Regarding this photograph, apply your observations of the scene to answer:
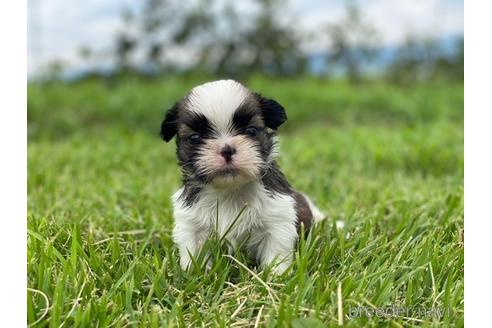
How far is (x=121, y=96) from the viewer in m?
8.88

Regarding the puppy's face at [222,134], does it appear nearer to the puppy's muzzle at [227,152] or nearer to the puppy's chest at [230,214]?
the puppy's muzzle at [227,152]

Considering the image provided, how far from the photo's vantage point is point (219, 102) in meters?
2.53

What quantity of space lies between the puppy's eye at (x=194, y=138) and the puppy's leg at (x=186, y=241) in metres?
0.46

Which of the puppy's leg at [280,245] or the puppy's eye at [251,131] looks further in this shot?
the puppy's leg at [280,245]

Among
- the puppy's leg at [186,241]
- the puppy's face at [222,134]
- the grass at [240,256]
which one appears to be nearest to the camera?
the grass at [240,256]

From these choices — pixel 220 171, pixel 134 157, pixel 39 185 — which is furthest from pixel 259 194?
pixel 134 157

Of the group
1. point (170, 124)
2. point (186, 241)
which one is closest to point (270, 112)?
→ point (170, 124)

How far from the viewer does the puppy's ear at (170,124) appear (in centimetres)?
278

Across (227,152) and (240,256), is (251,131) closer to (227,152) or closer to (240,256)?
(227,152)

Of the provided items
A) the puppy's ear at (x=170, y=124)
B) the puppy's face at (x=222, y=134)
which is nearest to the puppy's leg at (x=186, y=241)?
the puppy's face at (x=222, y=134)

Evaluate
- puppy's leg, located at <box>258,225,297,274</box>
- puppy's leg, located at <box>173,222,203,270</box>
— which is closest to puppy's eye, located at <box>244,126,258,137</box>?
puppy's leg, located at <box>258,225,297,274</box>

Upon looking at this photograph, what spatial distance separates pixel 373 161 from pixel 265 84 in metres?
4.38

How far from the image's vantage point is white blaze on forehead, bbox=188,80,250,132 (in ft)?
8.30

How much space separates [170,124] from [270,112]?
0.47 meters
